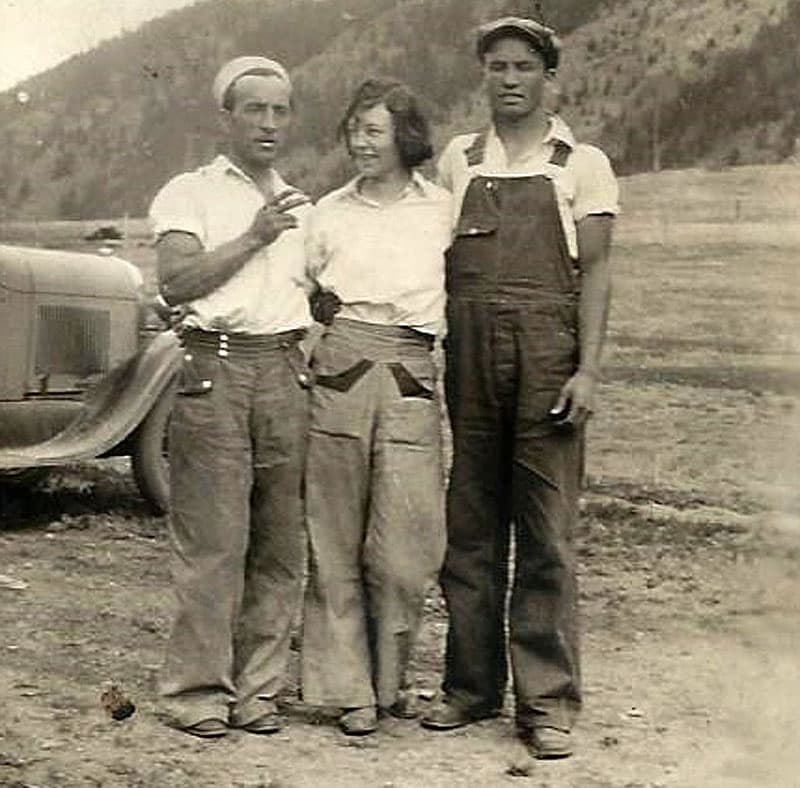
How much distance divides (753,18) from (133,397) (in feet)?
5.47

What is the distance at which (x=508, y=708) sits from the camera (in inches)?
80.7

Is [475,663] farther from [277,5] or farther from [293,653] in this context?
[277,5]

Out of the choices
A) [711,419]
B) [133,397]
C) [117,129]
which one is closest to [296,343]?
[117,129]

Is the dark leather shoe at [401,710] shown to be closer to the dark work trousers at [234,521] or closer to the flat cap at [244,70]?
the dark work trousers at [234,521]

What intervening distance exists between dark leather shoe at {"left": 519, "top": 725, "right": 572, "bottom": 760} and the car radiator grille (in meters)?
1.66

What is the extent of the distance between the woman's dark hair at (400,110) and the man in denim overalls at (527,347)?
0.05m

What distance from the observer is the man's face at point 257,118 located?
72.3 inches

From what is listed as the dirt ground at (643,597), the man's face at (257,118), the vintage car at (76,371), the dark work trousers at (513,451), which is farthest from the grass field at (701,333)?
the man's face at (257,118)

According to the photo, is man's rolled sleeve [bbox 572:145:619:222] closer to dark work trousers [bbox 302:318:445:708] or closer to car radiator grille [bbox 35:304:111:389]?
dark work trousers [bbox 302:318:445:708]

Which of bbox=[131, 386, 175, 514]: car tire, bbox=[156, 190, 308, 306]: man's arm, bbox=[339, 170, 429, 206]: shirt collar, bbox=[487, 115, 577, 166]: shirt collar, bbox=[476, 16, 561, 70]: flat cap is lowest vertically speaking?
bbox=[131, 386, 175, 514]: car tire

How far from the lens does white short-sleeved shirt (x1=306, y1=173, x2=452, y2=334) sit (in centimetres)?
185

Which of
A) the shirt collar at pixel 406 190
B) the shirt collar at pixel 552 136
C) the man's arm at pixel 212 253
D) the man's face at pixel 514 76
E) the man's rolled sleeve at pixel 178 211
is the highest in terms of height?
the man's face at pixel 514 76

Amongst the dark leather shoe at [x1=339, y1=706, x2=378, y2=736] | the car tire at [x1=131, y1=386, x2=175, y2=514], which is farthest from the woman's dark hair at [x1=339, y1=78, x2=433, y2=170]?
the car tire at [x1=131, y1=386, x2=175, y2=514]

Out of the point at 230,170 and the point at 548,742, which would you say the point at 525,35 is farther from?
the point at 548,742
